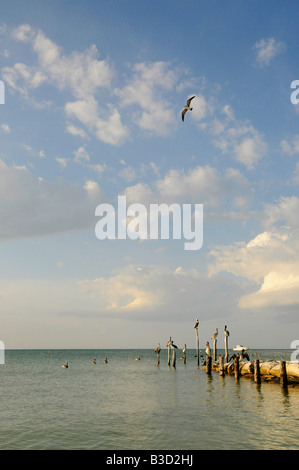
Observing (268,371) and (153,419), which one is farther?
(268,371)

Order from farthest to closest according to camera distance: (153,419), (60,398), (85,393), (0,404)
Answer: (85,393) → (60,398) → (0,404) → (153,419)

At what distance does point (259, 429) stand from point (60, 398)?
1759 centimetres

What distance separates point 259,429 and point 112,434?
7436 millimetres

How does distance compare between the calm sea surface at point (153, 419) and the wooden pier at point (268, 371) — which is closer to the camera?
the calm sea surface at point (153, 419)

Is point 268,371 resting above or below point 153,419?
below

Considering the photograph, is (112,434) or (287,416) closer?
(112,434)

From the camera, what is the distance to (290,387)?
32.3m

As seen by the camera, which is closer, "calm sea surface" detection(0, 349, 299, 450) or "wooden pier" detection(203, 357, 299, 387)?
"calm sea surface" detection(0, 349, 299, 450)

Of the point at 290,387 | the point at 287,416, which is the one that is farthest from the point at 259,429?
the point at 290,387

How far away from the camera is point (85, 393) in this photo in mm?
32031
